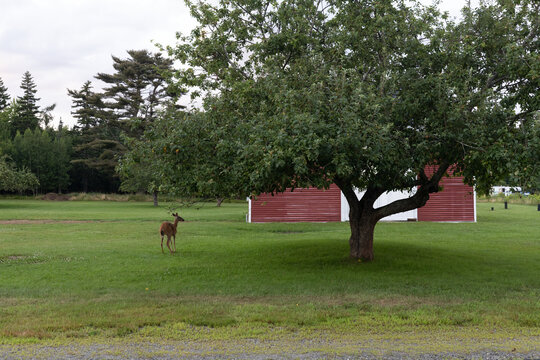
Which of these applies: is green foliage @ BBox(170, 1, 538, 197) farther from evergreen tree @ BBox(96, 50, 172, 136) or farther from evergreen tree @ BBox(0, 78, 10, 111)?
evergreen tree @ BBox(0, 78, 10, 111)

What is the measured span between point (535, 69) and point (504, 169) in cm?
191

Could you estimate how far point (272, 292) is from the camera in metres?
9.38

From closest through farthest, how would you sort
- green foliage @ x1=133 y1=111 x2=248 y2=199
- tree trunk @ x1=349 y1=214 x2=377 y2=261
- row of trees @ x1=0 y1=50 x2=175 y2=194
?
green foliage @ x1=133 y1=111 x2=248 y2=199
tree trunk @ x1=349 y1=214 x2=377 y2=261
row of trees @ x1=0 y1=50 x2=175 y2=194

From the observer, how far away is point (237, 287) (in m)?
9.81

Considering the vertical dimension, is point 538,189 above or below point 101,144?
below

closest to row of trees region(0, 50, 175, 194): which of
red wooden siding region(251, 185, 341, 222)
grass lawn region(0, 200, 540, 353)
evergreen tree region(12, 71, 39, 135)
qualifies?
evergreen tree region(12, 71, 39, 135)

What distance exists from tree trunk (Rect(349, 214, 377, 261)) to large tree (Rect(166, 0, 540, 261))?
0.03 metres

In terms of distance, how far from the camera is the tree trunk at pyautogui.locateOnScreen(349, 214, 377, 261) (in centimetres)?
1253

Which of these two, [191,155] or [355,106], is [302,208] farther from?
[355,106]

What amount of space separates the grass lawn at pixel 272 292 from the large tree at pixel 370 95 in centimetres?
210

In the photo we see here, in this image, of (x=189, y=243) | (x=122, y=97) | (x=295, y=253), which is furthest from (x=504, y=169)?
(x=122, y=97)

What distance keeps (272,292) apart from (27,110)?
79.7 m

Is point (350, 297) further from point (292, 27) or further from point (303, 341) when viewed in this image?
point (292, 27)

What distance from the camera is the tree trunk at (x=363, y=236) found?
12.5m
